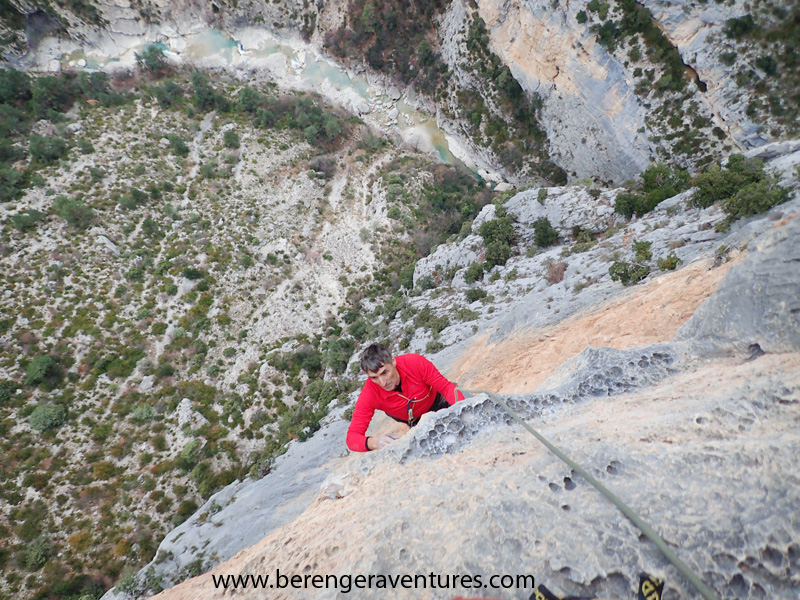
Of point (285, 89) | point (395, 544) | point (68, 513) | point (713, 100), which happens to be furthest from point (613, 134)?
point (68, 513)

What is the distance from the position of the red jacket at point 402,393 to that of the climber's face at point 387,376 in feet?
0.89

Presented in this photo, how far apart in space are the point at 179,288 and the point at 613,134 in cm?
3462

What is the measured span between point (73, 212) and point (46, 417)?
14.7 meters

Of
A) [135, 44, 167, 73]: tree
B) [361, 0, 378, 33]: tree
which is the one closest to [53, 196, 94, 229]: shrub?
[135, 44, 167, 73]: tree

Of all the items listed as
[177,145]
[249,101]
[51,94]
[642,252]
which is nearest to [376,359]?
[642,252]

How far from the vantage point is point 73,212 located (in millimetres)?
24203

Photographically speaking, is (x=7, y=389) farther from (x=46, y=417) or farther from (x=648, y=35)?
(x=648, y=35)

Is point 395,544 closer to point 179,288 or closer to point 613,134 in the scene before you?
point 179,288

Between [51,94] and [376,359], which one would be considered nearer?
[376,359]

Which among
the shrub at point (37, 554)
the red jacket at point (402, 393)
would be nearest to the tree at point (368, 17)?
the red jacket at point (402, 393)

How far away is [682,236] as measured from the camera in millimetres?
12641

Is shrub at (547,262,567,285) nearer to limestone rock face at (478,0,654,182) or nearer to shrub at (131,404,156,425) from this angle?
limestone rock face at (478,0,654,182)

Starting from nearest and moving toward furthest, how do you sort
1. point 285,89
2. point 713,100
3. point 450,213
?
point 713,100 → point 450,213 → point 285,89

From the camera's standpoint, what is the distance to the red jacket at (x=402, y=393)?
6496mm
